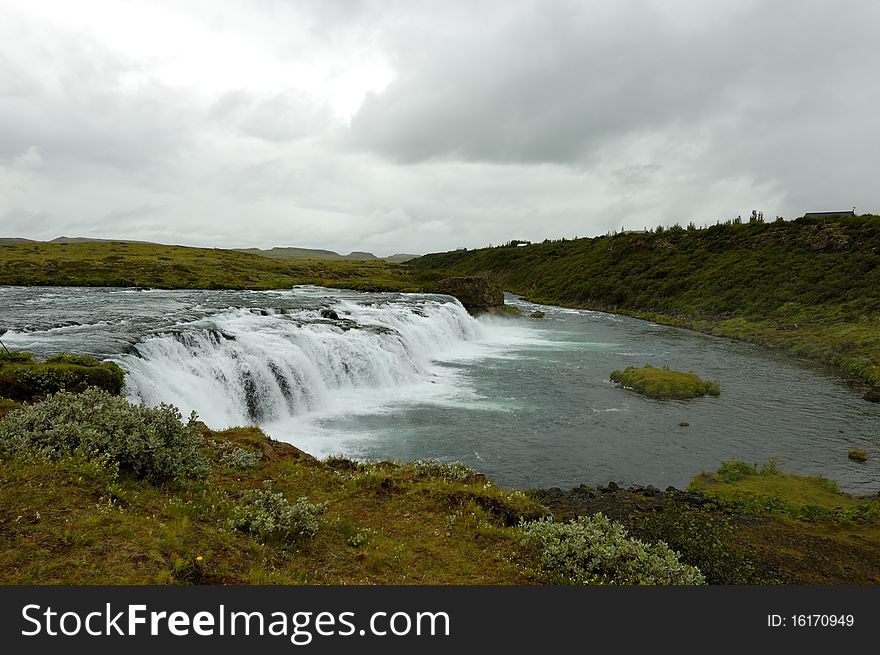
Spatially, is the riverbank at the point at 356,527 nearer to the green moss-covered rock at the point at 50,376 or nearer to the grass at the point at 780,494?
the grass at the point at 780,494

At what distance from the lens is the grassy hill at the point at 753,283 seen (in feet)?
163

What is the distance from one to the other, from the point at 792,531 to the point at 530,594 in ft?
37.3

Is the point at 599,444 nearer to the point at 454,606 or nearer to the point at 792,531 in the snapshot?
the point at 792,531

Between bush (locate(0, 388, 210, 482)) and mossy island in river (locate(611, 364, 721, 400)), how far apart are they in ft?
86.2

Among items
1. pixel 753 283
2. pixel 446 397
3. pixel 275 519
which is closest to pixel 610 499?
pixel 275 519

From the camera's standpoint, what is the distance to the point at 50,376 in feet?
49.8

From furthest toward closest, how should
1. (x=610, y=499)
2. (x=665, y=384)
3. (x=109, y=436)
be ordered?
(x=665, y=384), (x=610, y=499), (x=109, y=436)

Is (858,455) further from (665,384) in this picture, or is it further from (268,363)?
(268,363)

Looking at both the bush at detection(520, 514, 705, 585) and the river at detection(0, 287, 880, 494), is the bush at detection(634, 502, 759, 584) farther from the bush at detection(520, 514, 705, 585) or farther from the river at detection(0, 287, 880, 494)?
the river at detection(0, 287, 880, 494)

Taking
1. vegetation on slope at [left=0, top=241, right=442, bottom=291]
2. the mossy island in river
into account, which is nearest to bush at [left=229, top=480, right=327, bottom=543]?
the mossy island in river

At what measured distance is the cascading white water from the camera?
21312 millimetres

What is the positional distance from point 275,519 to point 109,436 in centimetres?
379

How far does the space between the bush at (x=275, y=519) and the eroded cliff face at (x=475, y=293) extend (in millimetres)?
57664

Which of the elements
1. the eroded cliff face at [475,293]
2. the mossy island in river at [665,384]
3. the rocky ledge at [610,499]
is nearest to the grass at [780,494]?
the rocky ledge at [610,499]
